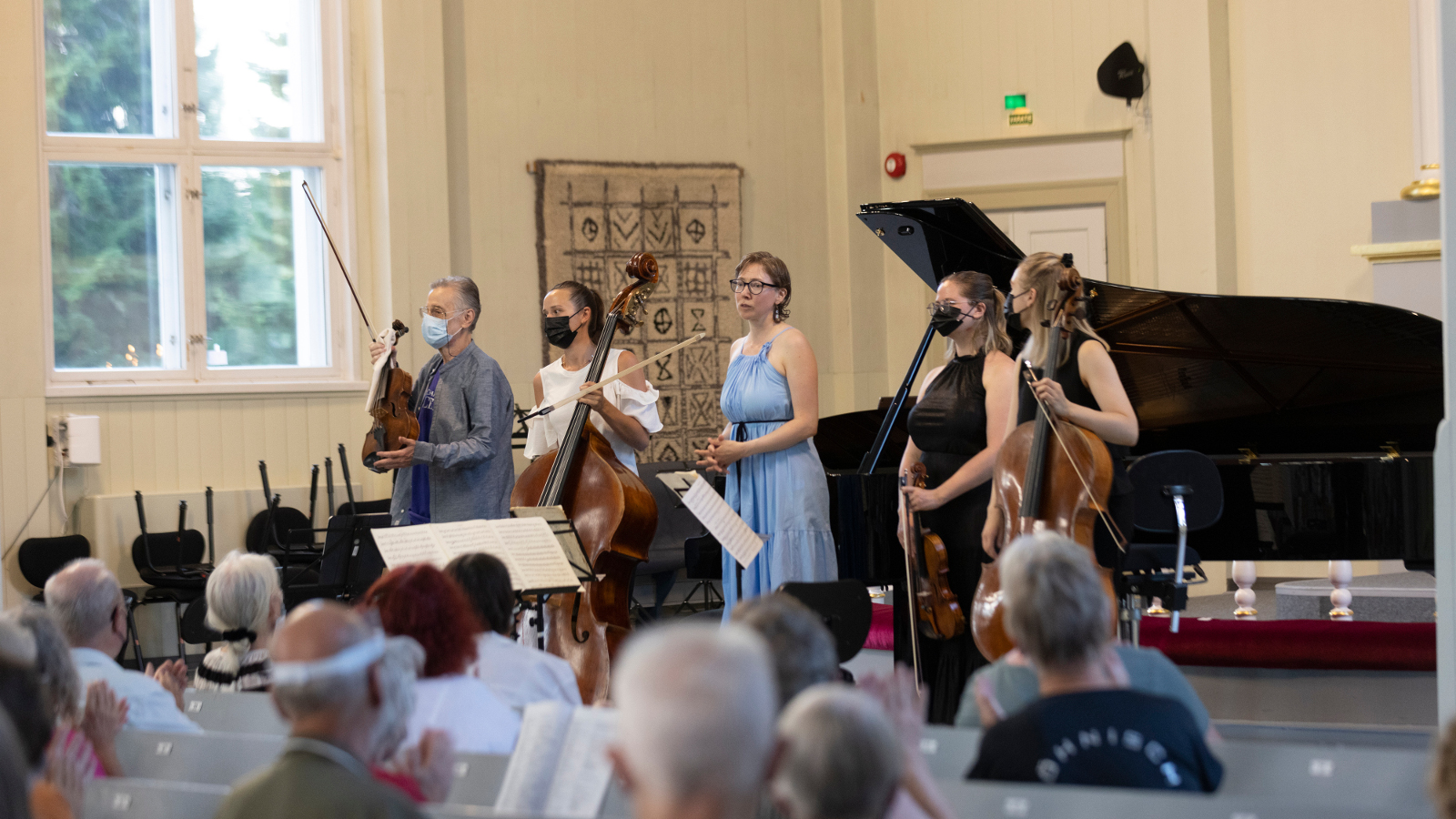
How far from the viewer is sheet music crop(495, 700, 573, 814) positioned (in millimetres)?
1844

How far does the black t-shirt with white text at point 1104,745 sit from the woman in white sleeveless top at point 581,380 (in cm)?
244

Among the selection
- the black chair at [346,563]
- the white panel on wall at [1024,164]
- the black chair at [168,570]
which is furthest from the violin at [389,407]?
the white panel on wall at [1024,164]

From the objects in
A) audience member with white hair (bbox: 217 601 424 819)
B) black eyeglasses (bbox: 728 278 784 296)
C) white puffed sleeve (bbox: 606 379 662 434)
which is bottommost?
audience member with white hair (bbox: 217 601 424 819)

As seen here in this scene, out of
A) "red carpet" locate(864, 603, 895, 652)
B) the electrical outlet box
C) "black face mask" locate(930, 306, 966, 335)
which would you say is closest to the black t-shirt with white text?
"black face mask" locate(930, 306, 966, 335)

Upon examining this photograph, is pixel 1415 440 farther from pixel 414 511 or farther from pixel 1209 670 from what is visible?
pixel 414 511

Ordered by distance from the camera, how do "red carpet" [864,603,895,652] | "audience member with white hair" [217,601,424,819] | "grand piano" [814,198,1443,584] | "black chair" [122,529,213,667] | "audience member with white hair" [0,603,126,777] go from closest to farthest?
"audience member with white hair" [217,601,424,819]
"audience member with white hair" [0,603,126,777]
"grand piano" [814,198,1443,584]
"red carpet" [864,603,895,652]
"black chair" [122,529,213,667]

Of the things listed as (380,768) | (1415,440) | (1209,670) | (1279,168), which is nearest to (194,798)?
(380,768)

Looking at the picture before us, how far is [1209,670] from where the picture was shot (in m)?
4.63

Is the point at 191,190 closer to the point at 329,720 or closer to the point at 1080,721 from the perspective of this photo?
the point at 329,720

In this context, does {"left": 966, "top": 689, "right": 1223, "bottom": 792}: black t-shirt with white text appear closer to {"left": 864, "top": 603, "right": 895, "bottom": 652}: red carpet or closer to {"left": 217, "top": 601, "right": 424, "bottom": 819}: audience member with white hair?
{"left": 217, "top": 601, "right": 424, "bottom": 819}: audience member with white hair

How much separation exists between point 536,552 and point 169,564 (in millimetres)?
3721

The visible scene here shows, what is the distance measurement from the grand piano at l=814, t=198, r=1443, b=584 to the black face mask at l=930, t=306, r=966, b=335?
0.70m

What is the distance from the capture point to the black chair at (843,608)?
3615 millimetres

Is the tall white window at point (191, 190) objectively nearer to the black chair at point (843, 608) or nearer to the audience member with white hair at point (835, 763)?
the black chair at point (843, 608)
